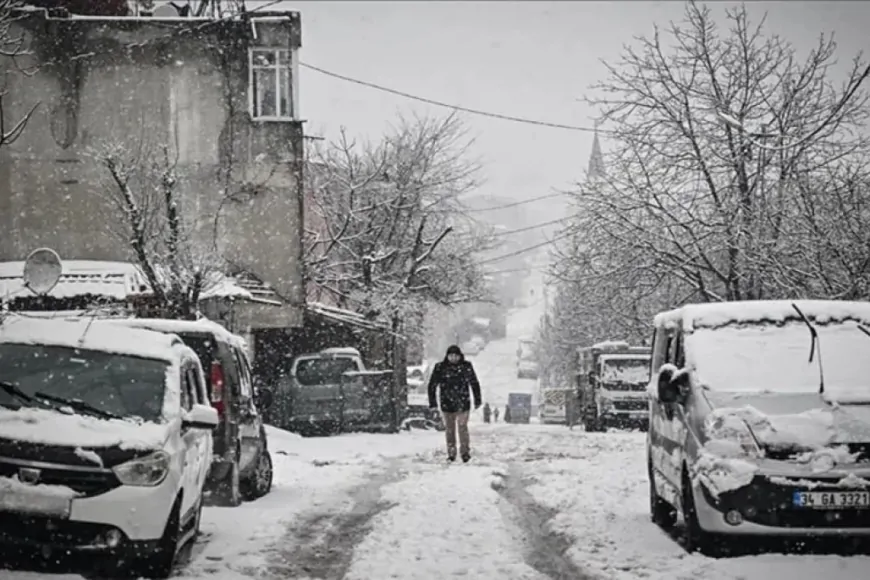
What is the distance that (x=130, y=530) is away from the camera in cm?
736

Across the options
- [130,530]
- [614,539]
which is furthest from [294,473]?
[130,530]

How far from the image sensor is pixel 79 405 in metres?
7.99

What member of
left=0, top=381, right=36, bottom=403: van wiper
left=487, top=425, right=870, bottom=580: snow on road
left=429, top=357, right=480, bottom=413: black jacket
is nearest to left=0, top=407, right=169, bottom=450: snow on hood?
left=0, top=381, right=36, bottom=403: van wiper

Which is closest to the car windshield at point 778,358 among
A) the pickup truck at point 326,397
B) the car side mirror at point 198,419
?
the car side mirror at point 198,419

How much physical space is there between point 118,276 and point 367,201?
A: 18.9m

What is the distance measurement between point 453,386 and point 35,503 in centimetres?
1125

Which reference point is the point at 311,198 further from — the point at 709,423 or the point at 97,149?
the point at 709,423

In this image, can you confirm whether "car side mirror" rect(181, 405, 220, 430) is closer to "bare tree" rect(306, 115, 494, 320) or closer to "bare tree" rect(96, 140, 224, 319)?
"bare tree" rect(96, 140, 224, 319)

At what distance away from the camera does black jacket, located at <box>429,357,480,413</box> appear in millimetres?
18094

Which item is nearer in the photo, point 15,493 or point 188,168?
point 15,493

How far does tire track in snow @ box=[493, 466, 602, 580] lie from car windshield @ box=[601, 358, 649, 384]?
1429 centimetres

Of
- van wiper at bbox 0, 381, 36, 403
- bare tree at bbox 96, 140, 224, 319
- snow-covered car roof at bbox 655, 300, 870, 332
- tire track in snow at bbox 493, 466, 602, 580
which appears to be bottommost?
tire track in snow at bbox 493, 466, 602, 580

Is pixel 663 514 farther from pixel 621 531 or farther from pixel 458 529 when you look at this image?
pixel 458 529

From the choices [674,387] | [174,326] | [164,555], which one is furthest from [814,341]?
[174,326]
